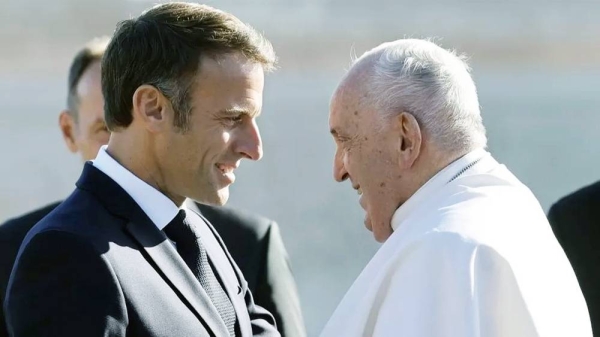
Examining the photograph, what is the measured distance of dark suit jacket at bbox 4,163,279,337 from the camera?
2477 millimetres

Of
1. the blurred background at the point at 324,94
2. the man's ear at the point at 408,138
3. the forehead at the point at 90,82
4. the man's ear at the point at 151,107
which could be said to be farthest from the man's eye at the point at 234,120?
the blurred background at the point at 324,94

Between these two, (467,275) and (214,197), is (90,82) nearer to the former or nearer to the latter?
(214,197)

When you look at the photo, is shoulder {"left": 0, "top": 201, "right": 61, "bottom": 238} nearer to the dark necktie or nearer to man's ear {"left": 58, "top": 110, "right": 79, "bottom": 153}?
man's ear {"left": 58, "top": 110, "right": 79, "bottom": 153}

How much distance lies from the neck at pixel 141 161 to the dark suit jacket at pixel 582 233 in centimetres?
171

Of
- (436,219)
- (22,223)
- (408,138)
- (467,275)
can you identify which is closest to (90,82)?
(22,223)

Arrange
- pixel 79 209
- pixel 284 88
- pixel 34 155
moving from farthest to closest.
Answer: pixel 284 88 < pixel 34 155 < pixel 79 209

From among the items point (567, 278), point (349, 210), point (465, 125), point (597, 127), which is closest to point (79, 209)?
point (465, 125)

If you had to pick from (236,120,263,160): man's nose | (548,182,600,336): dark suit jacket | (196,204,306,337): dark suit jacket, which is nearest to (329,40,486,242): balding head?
(236,120,263,160): man's nose

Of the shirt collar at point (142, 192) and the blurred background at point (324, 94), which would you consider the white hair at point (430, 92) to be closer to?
the shirt collar at point (142, 192)

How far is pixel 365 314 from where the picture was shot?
2.68m

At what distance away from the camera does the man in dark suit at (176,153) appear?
105 inches

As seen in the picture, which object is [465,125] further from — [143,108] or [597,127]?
[597,127]

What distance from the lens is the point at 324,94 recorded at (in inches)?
448

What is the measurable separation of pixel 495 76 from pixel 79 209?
32.3 feet
